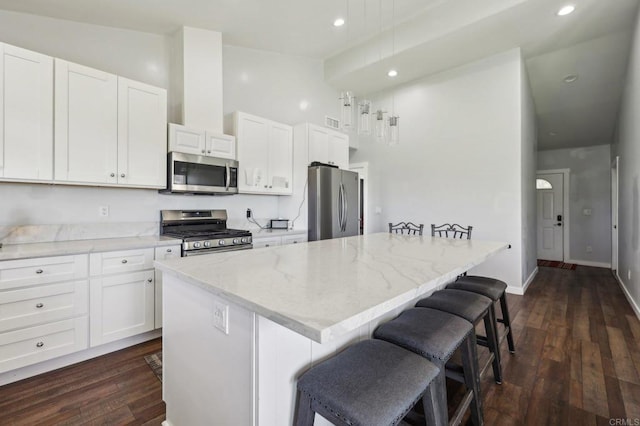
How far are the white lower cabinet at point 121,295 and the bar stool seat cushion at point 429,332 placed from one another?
2.05m

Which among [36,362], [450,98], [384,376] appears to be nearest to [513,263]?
[450,98]

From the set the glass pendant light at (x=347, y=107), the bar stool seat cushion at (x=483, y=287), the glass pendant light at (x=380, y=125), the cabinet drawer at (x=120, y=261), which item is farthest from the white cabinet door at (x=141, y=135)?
the bar stool seat cushion at (x=483, y=287)

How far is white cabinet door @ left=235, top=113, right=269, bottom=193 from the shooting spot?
356cm

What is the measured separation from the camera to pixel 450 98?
4.40 meters

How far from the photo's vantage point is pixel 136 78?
298 centimetres

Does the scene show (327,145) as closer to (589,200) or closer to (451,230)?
(451,230)

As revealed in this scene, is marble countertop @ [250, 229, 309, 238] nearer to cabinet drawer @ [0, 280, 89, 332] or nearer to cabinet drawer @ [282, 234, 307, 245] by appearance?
cabinet drawer @ [282, 234, 307, 245]

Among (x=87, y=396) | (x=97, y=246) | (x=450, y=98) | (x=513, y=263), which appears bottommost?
(x=87, y=396)

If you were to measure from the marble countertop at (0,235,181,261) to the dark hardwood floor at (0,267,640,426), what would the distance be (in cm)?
85

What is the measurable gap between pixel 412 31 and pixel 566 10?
61.0 inches

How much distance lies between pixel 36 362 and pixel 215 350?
1.81 meters

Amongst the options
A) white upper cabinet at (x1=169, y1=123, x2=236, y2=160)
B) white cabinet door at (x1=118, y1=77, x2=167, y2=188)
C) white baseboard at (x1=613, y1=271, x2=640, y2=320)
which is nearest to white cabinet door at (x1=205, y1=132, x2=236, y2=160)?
white upper cabinet at (x1=169, y1=123, x2=236, y2=160)

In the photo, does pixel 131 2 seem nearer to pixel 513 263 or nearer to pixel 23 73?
pixel 23 73

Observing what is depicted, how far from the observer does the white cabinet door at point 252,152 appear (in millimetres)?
3557
